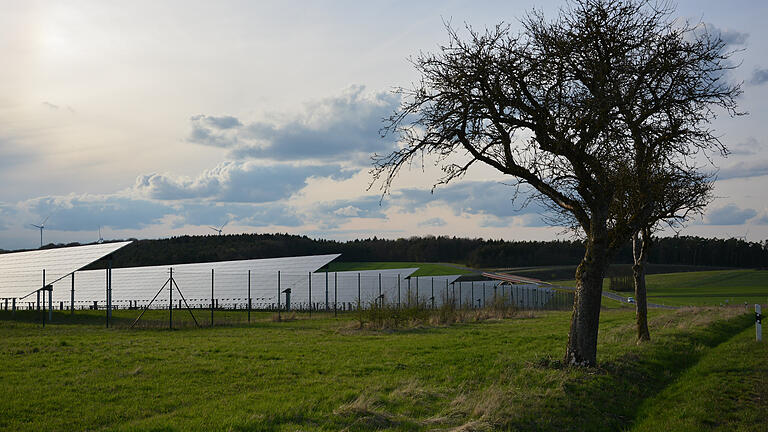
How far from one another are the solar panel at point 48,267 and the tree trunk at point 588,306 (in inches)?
884

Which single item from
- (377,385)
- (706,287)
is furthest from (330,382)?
(706,287)

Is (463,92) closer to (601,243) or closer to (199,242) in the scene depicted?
(601,243)

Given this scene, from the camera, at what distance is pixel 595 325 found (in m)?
10.9

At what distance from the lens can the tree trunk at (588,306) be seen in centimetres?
1077

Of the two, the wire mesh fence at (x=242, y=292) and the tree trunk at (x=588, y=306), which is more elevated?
the tree trunk at (x=588, y=306)

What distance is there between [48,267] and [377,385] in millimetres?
27001

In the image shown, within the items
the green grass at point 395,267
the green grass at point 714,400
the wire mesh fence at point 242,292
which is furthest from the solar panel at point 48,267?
the green grass at point 395,267

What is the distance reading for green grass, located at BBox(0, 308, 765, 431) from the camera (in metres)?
7.18

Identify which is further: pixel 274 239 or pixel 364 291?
pixel 274 239

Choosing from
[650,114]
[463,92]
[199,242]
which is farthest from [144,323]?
[199,242]

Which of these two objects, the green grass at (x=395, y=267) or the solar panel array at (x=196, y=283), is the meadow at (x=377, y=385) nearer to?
the solar panel array at (x=196, y=283)

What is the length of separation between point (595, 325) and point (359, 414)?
5.49 metres

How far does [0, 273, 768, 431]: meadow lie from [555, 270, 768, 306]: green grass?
50874 millimetres

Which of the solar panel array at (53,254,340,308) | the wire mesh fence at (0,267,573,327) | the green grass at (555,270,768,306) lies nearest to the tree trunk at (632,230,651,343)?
the wire mesh fence at (0,267,573,327)
